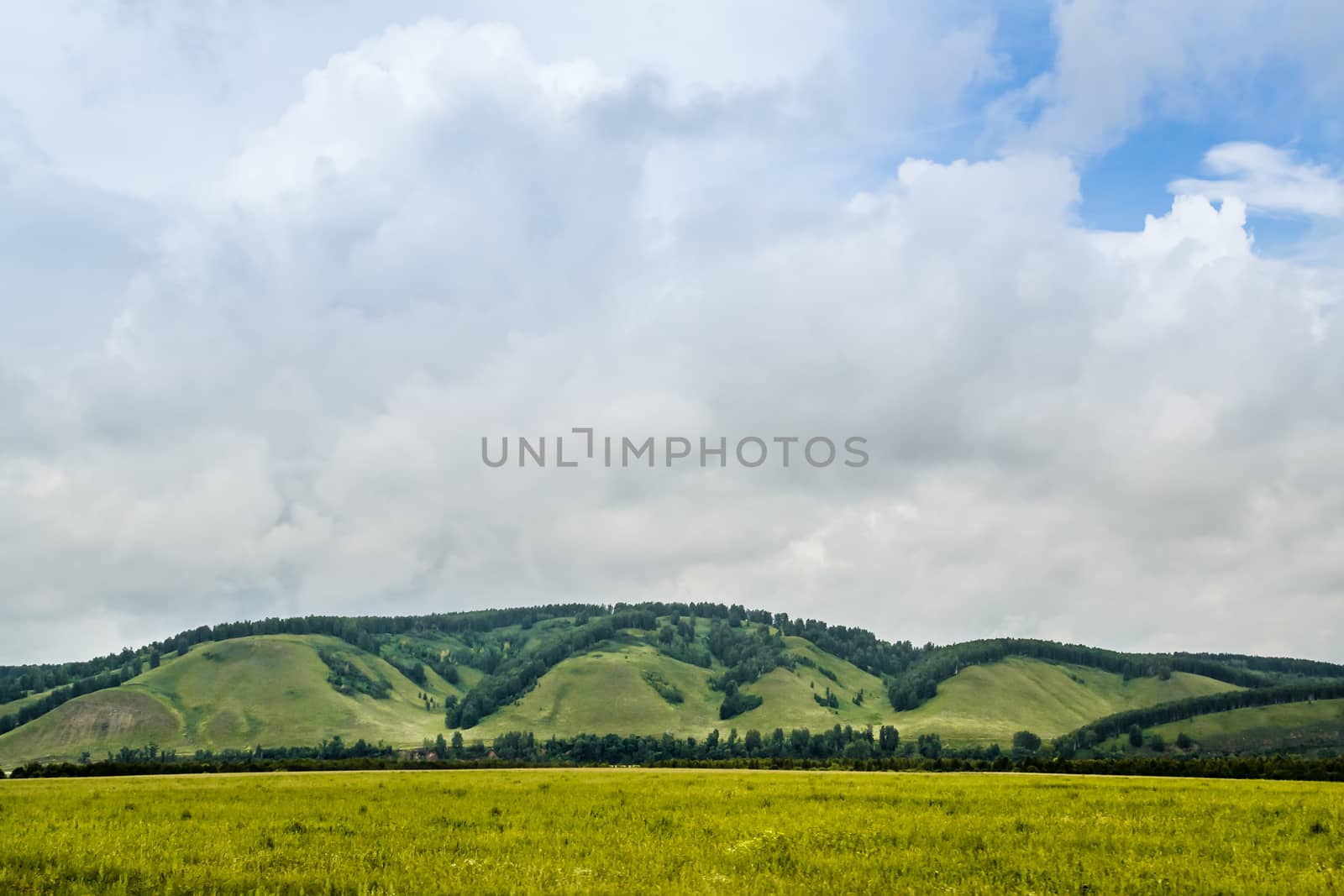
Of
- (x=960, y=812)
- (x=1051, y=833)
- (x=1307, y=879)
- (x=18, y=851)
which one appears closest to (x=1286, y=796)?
(x=960, y=812)

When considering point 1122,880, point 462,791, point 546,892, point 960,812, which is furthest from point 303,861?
point 462,791

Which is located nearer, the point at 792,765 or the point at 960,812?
the point at 960,812

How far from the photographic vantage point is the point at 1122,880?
715 inches

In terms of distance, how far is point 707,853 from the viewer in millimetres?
21594

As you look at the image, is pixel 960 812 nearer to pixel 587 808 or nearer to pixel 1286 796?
pixel 587 808

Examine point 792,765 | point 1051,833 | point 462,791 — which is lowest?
point 792,765

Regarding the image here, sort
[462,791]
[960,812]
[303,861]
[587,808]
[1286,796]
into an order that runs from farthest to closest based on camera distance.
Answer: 1. [462,791]
2. [1286,796]
3. [587,808]
4. [960,812]
5. [303,861]

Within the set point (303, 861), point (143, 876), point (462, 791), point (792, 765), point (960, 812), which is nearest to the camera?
point (143, 876)

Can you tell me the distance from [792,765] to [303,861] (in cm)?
9370

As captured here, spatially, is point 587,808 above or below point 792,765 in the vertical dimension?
above

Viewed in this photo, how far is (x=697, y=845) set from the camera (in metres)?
22.9

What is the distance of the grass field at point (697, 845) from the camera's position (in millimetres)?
18188

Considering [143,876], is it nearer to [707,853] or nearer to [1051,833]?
[707,853]

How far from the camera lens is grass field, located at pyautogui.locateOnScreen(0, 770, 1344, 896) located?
18188 millimetres
